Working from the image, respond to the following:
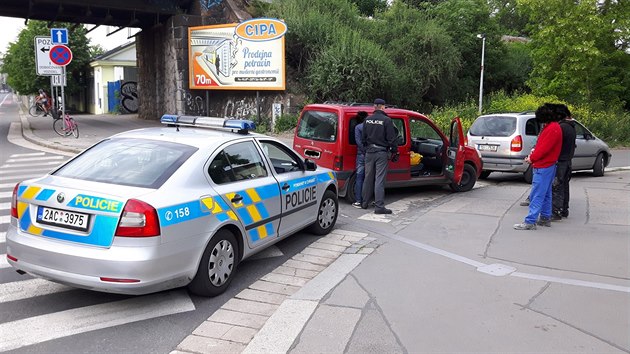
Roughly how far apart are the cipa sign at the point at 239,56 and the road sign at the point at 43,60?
21.9ft

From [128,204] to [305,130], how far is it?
18.4ft

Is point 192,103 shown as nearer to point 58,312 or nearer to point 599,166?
point 599,166

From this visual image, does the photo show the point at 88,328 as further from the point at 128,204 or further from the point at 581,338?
the point at 581,338

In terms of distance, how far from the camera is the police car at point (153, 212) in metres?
4.08

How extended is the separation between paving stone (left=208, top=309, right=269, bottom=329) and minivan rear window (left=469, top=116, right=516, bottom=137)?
30.6ft

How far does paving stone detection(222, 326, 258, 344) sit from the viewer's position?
156 inches

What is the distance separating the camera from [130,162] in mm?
4789

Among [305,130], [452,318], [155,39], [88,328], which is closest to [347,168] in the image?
[305,130]

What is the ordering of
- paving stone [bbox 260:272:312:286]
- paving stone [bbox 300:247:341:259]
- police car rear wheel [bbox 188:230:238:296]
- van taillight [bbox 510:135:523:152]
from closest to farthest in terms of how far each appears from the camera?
Result: police car rear wheel [bbox 188:230:238:296] < paving stone [bbox 260:272:312:286] < paving stone [bbox 300:247:341:259] < van taillight [bbox 510:135:523:152]

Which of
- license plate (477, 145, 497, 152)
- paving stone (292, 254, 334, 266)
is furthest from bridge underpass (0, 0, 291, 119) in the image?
paving stone (292, 254, 334, 266)

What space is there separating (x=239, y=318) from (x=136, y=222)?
45.2 inches

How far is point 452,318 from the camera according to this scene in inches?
168

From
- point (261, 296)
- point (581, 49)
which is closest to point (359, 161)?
point (261, 296)

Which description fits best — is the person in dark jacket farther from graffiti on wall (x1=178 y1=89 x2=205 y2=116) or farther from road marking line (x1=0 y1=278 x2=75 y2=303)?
graffiti on wall (x1=178 y1=89 x2=205 y2=116)
